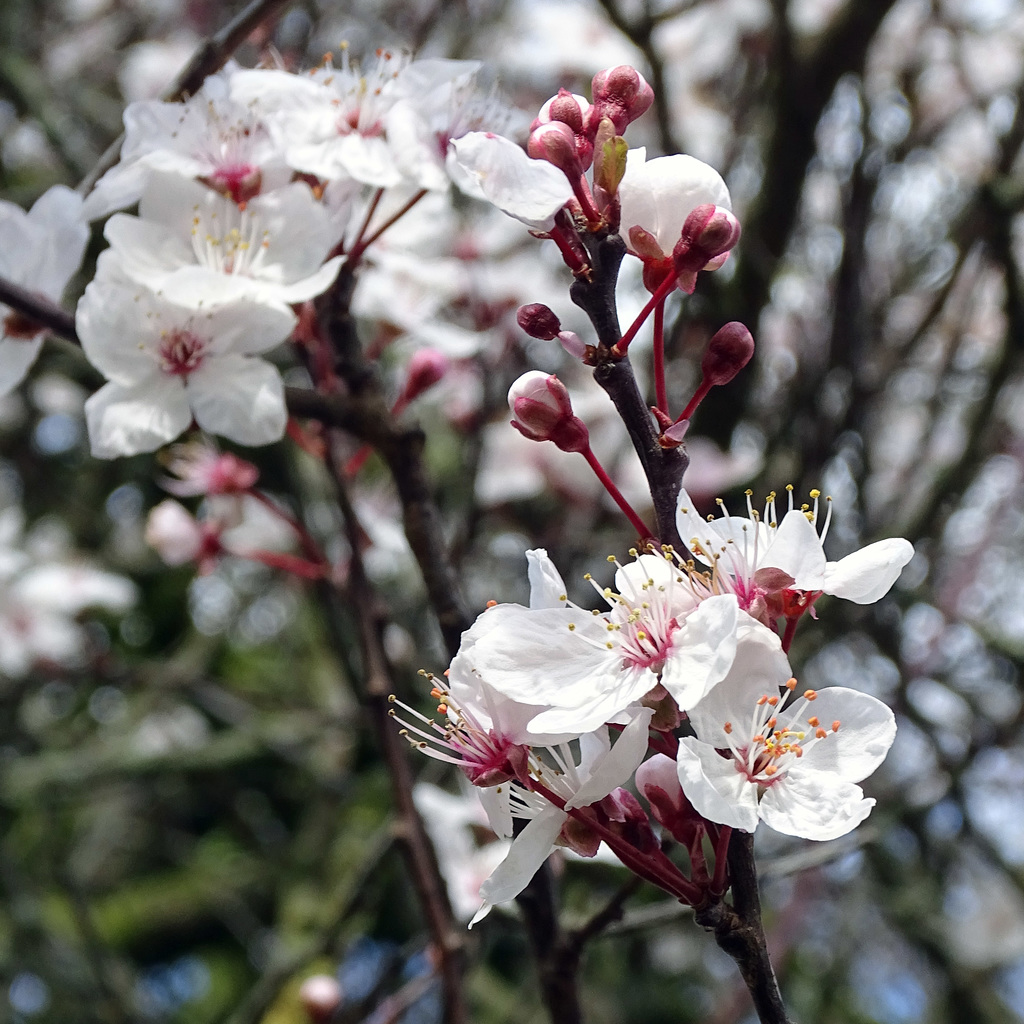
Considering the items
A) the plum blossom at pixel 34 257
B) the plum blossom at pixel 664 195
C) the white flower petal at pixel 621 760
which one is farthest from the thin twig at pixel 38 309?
the white flower petal at pixel 621 760

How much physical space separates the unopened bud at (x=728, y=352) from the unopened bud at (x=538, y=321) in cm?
11

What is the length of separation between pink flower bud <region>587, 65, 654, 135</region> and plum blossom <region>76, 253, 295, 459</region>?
12.7 inches

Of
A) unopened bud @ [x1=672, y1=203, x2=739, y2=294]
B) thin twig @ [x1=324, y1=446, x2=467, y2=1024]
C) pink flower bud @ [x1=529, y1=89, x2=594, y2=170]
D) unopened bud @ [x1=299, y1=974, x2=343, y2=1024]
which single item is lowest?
unopened bud @ [x1=299, y1=974, x2=343, y2=1024]

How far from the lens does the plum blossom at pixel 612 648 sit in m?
0.62

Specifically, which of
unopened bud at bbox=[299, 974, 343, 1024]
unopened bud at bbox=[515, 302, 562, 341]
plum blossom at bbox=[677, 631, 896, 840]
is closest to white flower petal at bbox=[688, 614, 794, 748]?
plum blossom at bbox=[677, 631, 896, 840]

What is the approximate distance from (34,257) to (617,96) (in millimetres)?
564

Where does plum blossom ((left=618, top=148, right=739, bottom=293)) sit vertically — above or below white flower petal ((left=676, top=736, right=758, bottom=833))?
above

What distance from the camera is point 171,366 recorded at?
37.8 inches

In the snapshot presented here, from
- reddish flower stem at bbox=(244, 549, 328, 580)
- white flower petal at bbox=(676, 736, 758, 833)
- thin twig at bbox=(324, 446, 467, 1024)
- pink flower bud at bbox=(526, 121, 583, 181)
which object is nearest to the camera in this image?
white flower petal at bbox=(676, 736, 758, 833)

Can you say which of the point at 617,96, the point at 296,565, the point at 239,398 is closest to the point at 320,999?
the point at 296,565

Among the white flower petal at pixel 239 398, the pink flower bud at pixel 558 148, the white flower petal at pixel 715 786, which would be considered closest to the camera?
the white flower petal at pixel 715 786

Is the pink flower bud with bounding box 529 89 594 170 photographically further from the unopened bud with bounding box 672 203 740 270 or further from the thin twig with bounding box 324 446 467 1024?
the thin twig with bounding box 324 446 467 1024

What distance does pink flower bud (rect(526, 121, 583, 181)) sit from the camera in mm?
704

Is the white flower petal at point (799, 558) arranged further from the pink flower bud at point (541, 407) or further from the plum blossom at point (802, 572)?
the pink flower bud at point (541, 407)
